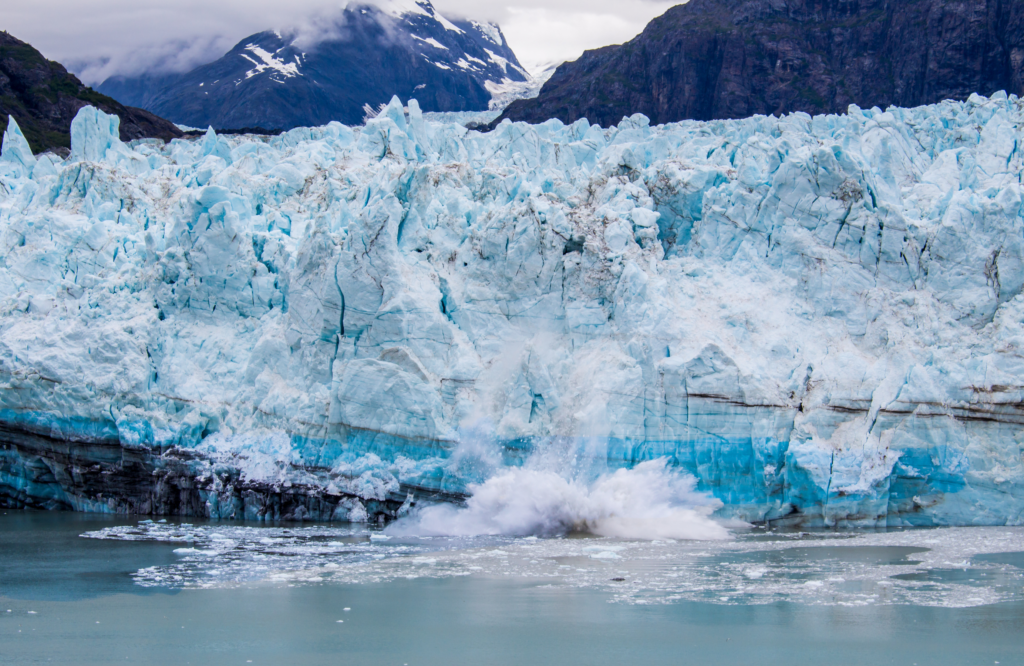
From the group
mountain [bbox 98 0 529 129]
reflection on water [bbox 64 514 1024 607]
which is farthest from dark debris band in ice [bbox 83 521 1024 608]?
mountain [bbox 98 0 529 129]

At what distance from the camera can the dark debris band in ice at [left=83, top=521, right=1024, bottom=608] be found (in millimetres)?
8344

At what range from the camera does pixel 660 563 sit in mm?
9562

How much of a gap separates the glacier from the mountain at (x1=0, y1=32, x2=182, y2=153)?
17.7m

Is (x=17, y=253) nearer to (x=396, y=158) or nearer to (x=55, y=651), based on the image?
(x=396, y=158)

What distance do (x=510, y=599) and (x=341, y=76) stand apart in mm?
41057

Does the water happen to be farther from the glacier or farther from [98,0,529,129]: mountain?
[98,0,529,129]: mountain

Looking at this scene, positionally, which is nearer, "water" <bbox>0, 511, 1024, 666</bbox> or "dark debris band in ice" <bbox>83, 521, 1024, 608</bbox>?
"water" <bbox>0, 511, 1024, 666</bbox>

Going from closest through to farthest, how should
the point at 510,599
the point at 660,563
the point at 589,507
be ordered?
the point at 510,599, the point at 660,563, the point at 589,507

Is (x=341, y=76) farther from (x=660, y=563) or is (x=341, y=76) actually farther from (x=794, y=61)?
(x=660, y=563)

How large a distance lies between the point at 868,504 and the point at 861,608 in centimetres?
384

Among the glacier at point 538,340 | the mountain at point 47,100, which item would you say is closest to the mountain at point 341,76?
the mountain at point 47,100

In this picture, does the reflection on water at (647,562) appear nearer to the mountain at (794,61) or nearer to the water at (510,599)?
the water at (510,599)

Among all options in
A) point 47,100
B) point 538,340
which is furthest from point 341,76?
point 538,340

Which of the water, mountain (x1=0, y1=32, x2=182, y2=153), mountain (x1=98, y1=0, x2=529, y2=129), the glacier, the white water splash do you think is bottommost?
the water
